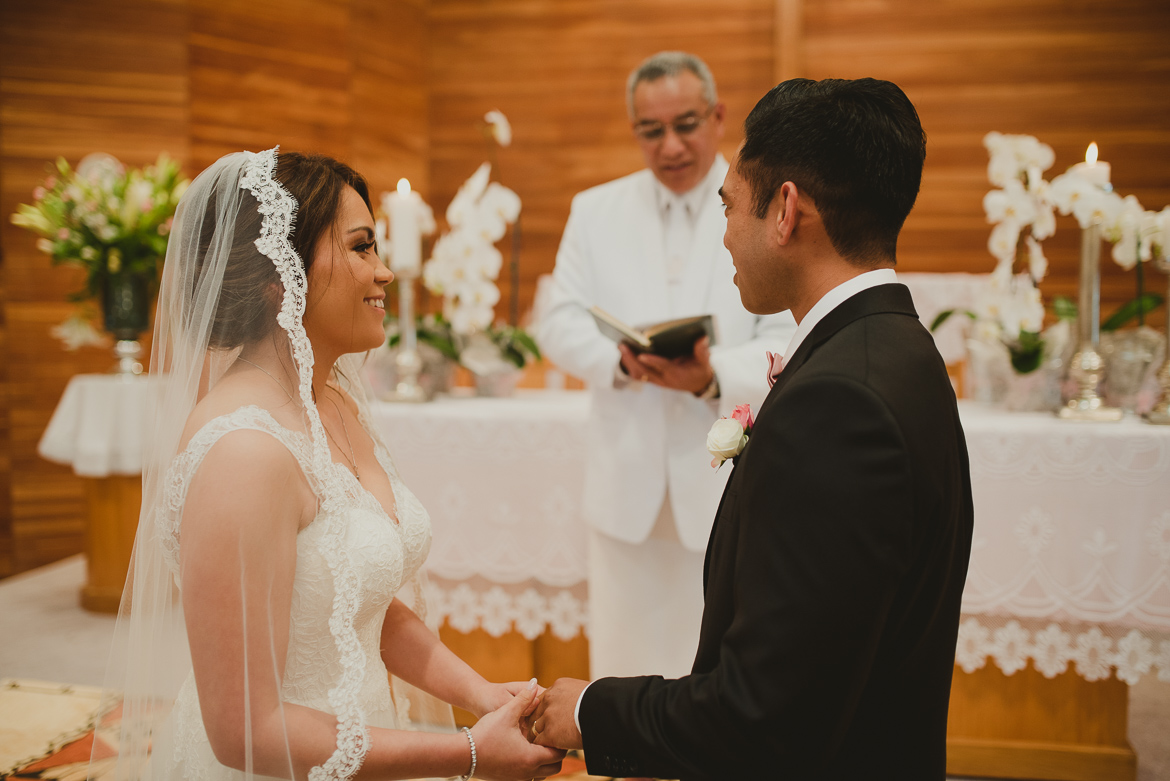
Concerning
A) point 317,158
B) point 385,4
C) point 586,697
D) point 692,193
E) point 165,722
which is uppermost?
point 385,4

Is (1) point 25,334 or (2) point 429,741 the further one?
(1) point 25,334

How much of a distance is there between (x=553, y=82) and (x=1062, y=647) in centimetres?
571

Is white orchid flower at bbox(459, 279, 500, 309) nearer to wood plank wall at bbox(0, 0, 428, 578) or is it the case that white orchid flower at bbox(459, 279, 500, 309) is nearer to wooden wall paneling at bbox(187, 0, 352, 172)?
wooden wall paneling at bbox(187, 0, 352, 172)

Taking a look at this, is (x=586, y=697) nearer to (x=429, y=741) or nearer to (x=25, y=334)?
(x=429, y=741)

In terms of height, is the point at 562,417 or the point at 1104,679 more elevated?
the point at 562,417

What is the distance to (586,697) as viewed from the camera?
4.39 feet

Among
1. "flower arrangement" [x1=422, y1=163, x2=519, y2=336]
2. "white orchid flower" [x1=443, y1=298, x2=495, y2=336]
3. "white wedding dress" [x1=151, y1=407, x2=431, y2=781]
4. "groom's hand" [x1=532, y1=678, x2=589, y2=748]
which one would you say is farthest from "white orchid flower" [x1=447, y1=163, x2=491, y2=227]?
"groom's hand" [x1=532, y1=678, x2=589, y2=748]

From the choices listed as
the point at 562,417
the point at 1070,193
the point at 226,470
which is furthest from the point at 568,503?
the point at 1070,193

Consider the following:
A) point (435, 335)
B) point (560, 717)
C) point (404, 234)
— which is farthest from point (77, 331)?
point (560, 717)

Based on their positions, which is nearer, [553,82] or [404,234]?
[404,234]

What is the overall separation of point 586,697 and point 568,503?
66.1 inches

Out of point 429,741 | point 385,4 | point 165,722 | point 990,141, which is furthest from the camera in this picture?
point 385,4

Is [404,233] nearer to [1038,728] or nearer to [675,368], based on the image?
[675,368]

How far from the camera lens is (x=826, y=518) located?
1.05 metres
